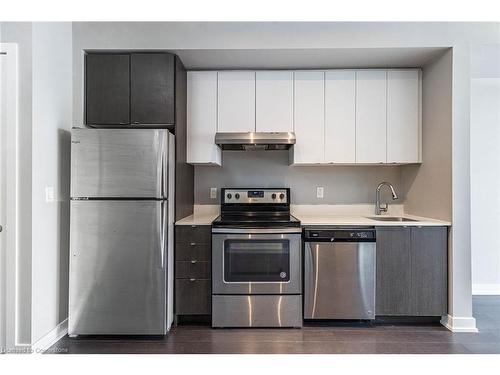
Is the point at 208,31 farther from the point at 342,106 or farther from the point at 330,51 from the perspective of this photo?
the point at 342,106

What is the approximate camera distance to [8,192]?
2031mm

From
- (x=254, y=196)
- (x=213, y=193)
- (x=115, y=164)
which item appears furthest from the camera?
(x=213, y=193)

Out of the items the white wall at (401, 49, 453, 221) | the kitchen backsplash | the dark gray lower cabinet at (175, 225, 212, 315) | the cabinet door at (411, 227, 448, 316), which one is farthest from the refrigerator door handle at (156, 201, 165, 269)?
the white wall at (401, 49, 453, 221)

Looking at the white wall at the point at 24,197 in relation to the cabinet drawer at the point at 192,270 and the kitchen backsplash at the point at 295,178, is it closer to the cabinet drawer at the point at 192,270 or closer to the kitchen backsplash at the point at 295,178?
the cabinet drawer at the point at 192,270

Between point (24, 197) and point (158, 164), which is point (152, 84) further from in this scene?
point (24, 197)

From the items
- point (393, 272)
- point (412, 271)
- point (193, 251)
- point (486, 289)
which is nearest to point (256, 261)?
point (193, 251)

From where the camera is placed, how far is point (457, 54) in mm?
2465

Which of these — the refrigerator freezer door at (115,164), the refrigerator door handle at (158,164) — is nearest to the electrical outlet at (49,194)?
the refrigerator freezer door at (115,164)

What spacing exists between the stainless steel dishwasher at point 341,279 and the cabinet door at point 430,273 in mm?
353

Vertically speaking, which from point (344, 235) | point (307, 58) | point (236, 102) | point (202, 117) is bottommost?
point (344, 235)

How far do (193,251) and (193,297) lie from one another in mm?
373

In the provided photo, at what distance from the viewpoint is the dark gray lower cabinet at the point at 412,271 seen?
250 cm

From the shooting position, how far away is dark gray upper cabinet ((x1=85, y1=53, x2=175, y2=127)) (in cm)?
253

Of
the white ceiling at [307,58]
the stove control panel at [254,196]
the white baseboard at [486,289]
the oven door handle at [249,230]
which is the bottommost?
the white baseboard at [486,289]
